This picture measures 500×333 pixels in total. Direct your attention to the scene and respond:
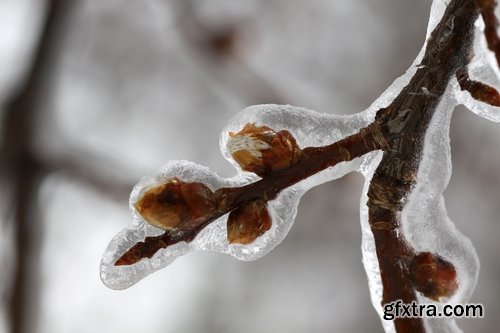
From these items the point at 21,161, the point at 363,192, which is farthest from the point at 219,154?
the point at 363,192

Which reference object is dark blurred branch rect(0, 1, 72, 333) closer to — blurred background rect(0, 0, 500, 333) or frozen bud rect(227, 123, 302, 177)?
blurred background rect(0, 0, 500, 333)

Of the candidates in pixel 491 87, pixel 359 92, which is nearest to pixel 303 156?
pixel 491 87

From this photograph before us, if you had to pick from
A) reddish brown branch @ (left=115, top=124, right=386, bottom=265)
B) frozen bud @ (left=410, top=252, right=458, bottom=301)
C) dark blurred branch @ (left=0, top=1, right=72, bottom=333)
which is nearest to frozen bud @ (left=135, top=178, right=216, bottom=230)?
reddish brown branch @ (left=115, top=124, right=386, bottom=265)

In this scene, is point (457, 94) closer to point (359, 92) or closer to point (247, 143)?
point (247, 143)

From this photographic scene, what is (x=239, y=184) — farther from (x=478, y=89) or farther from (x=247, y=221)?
(x=478, y=89)

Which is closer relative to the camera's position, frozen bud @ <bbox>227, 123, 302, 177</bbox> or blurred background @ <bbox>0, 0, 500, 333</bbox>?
frozen bud @ <bbox>227, 123, 302, 177</bbox>

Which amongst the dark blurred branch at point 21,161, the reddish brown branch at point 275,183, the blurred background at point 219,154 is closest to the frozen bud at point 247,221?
the reddish brown branch at point 275,183
